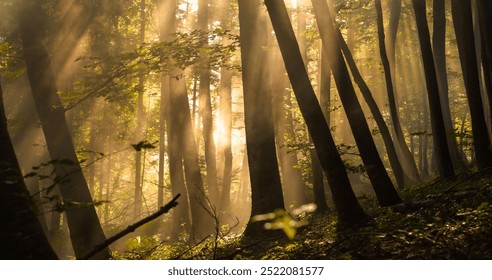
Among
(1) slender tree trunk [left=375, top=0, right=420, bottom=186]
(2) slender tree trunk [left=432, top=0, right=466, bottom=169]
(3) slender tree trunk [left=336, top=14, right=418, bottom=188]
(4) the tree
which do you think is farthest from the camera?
(4) the tree

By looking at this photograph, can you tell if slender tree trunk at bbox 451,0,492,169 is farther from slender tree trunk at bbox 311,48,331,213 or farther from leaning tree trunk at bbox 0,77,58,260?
leaning tree trunk at bbox 0,77,58,260

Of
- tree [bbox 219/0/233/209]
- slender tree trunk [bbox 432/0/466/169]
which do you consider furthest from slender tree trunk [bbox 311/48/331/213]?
tree [bbox 219/0/233/209]

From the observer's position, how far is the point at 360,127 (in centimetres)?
892

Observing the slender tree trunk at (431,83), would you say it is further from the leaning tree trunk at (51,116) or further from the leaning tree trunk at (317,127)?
the leaning tree trunk at (51,116)

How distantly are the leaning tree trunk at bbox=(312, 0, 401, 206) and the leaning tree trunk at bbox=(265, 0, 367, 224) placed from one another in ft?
4.40

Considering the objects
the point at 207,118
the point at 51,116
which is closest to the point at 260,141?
the point at 51,116

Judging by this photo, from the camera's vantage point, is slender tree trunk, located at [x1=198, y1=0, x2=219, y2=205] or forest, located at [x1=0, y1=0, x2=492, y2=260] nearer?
forest, located at [x1=0, y1=0, x2=492, y2=260]

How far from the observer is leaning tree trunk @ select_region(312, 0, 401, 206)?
8.90m

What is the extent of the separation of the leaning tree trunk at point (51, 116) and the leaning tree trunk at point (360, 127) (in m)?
5.42

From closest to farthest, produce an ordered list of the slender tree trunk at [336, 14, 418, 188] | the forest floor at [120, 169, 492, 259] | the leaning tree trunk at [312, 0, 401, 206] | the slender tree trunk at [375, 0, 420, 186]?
the forest floor at [120, 169, 492, 259], the leaning tree trunk at [312, 0, 401, 206], the slender tree trunk at [336, 14, 418, 188], the slender tree trunk at [375, 0, 420, 186]

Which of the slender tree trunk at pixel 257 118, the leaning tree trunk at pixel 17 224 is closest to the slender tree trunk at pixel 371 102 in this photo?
the slender tree trunk at pixel 257 118

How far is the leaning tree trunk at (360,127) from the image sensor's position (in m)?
8.90

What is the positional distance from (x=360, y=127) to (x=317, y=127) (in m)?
1.57

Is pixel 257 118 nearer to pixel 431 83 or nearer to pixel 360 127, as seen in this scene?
pixel 360 127
